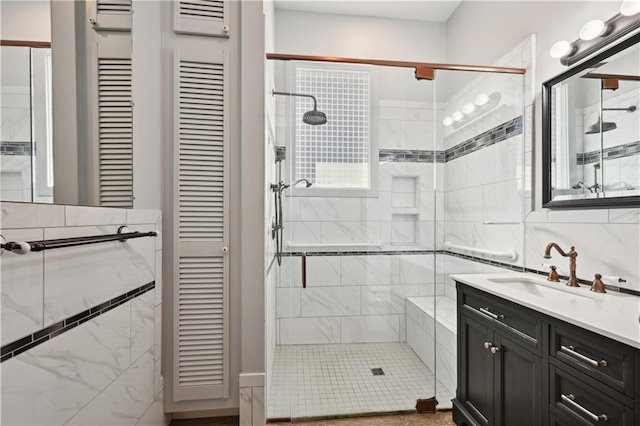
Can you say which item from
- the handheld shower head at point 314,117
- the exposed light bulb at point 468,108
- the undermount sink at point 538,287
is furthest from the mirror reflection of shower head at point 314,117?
the undermount sink at point 538,287

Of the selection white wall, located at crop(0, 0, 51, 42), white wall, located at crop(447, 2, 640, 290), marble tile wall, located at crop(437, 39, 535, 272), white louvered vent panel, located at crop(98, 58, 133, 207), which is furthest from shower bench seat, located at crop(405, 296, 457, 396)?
white wall, located at crop(0, 0, 51, 42)

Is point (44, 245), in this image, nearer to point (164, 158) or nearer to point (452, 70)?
point (164, 158)

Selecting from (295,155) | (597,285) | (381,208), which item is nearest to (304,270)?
(381,208)

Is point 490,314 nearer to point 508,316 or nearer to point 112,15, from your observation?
point 508,316

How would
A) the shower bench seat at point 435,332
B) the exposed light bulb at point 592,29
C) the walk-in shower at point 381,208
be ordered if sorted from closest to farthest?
the exposed light bulb at point 592,29, the shower bench seat at point 435,332, the walk-in shower at point 381,208

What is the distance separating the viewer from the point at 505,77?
2164 millimetres

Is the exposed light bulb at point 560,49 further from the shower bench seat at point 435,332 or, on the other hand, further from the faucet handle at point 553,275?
the shower bench seat at point 435,332

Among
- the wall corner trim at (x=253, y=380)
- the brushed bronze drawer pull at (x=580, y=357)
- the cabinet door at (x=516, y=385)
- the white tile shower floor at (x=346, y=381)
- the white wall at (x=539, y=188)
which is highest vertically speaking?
the white wall at (x=539, y=188)

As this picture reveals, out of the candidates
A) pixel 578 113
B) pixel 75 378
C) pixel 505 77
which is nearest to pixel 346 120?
pixel 505 77

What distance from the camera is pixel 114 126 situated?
1.41 m

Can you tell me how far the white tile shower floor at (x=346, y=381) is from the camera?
193 cm

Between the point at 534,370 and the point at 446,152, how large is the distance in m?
1.50

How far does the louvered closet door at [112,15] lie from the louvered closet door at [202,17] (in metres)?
0.27

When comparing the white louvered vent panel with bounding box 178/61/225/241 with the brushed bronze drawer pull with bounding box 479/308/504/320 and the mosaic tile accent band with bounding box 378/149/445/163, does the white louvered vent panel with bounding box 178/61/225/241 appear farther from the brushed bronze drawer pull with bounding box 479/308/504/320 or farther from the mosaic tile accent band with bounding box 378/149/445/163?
the brushed bronze drawer pull with bounding box 479/308/504/320
